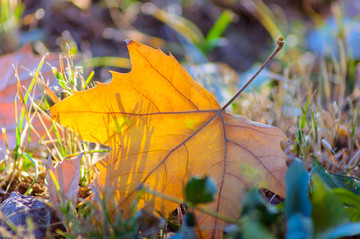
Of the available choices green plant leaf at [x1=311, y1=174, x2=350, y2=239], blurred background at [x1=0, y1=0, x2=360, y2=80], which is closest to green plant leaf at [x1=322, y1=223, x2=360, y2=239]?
green plant leaf at [x1=311, y1=174, x2=350, y2=239]

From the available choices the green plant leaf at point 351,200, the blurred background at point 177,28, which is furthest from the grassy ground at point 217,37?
the green plant leaf at point 351,200

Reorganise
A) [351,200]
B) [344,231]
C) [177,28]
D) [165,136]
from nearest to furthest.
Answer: [344,231] < [351,200] < [165,136] < [177,28]

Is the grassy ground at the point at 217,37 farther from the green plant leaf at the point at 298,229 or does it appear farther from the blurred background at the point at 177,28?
the green plant leaf at the point at 298,229

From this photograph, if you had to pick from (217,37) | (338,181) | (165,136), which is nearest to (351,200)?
(338,181)

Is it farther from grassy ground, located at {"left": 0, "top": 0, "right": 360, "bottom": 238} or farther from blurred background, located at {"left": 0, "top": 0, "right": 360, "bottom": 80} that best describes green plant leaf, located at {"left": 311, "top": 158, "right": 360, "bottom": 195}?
blurred background, located at {"left": 0, "top": 0, "right": 360, "bottom": 80}

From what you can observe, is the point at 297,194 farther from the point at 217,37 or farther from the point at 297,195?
the point at 217,37
